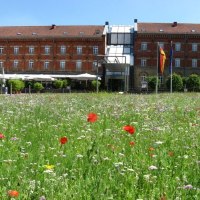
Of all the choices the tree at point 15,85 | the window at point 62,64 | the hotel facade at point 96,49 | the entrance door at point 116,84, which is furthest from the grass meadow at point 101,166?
the window at point 62,64

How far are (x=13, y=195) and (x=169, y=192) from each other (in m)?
1.08

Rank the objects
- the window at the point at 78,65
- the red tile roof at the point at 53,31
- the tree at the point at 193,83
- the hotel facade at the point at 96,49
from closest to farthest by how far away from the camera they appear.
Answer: the tree at the point at 193,83 < the hotel facade at the point at 96,49 < the window at the point at 78,65 < the red tile roof at the point at 53,31

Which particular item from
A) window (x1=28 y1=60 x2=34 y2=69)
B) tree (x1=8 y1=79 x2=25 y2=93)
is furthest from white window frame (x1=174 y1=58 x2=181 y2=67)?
tree (x1=8 y1=79 x2=25 y2=93)

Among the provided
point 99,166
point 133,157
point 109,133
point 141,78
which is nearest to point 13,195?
point 99,166

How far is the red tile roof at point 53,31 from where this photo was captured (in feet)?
242

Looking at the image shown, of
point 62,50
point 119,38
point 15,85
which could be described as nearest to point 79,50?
point 62,50

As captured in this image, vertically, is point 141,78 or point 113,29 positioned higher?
point 113,29

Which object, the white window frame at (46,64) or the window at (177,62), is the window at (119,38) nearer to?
the window at (177,62)

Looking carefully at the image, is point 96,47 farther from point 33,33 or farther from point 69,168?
point 69,168

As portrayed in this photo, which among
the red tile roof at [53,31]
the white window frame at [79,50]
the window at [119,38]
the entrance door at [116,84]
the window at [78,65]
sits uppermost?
the red tile roof at [53,31]

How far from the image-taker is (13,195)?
2.42 meters

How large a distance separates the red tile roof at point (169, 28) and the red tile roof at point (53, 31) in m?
6.80

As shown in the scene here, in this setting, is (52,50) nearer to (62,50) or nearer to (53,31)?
(62,50)

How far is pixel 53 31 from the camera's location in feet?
247
